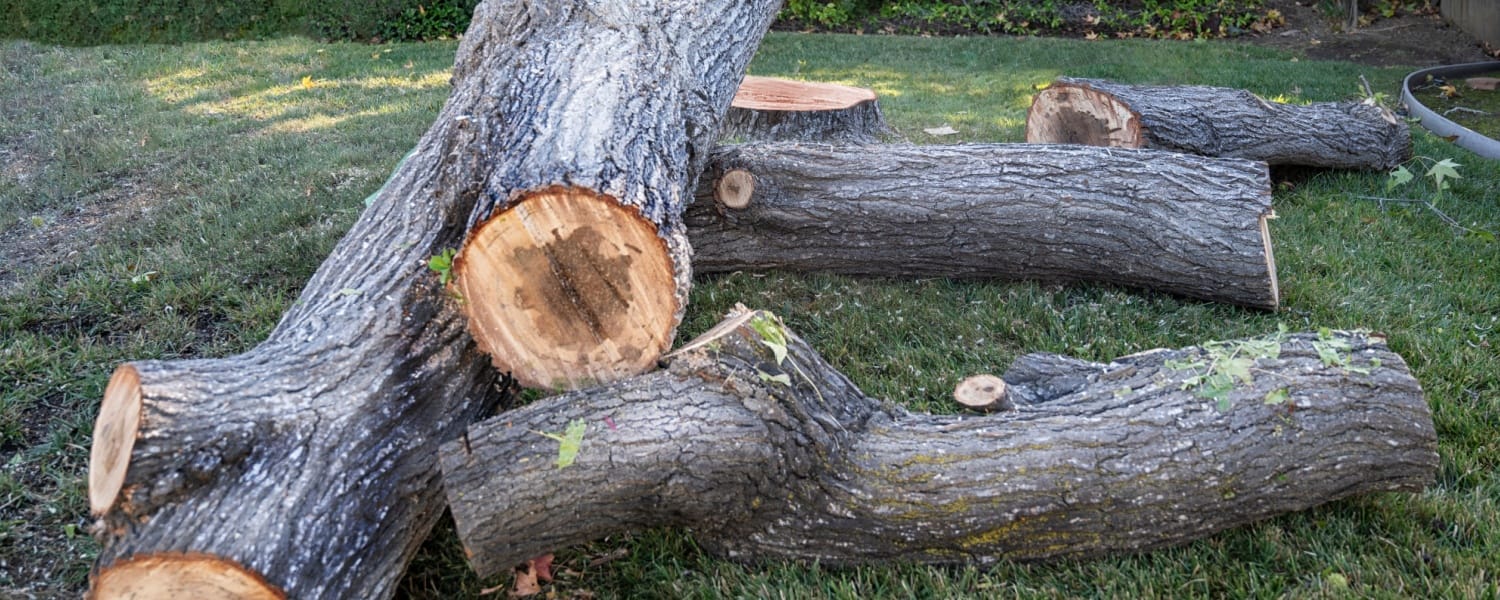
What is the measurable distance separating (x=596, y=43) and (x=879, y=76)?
6.09 m

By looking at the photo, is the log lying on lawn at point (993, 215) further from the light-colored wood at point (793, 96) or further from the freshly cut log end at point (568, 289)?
the freshly cut log end at point (568, 289)

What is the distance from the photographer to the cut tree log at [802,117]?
6.15 meters

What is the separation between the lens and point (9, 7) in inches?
433

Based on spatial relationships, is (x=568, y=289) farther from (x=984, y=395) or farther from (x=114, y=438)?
(x=984, y=395)

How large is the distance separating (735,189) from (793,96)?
83.3 inches

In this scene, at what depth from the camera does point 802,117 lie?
618 cm

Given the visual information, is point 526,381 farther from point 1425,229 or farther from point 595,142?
point 1425,229

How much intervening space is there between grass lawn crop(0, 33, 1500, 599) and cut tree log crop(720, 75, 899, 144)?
92 centimetres

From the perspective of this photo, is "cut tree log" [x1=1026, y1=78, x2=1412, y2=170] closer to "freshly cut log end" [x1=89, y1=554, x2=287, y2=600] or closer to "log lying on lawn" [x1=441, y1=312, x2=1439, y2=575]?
"log lying on lawn" [x1=441, y1=312, x2=1439, y2=575]

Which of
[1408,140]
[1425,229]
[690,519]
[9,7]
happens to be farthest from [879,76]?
[9,7]

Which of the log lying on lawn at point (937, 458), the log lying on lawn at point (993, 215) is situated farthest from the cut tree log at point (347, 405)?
the log lying on lawn at point (993, 215)

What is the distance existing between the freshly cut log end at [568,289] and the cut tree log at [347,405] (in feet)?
0.08

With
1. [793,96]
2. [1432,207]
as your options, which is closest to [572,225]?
[793,96]

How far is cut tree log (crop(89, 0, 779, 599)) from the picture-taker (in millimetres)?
2258
